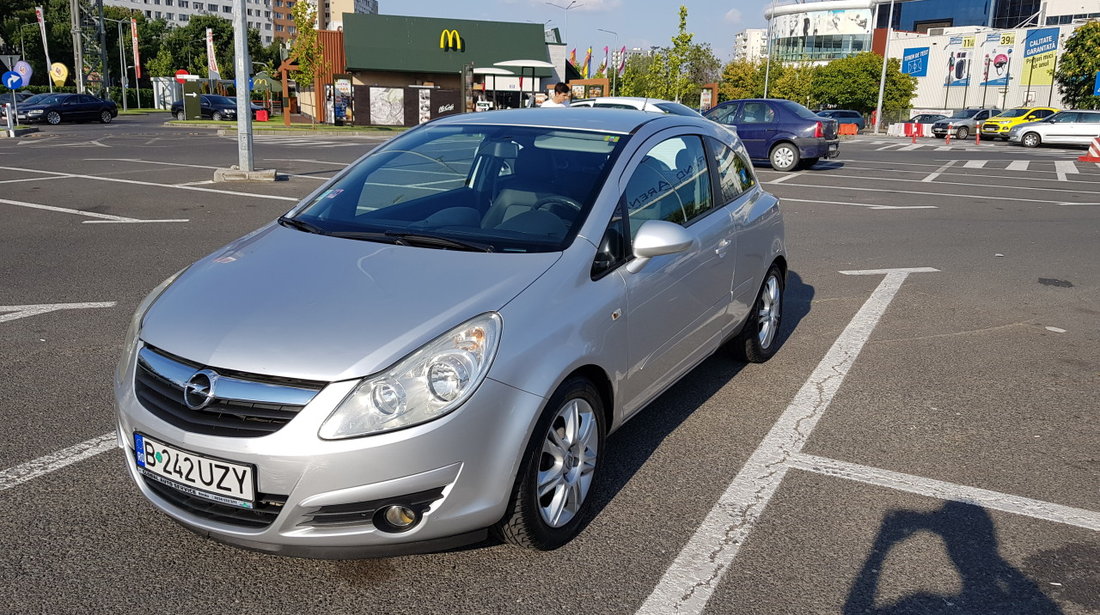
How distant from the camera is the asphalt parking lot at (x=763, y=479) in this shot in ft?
9.39

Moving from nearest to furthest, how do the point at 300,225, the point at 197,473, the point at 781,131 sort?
1. the point at 197,473
2. the point at 300,225
3. the point at 781,131

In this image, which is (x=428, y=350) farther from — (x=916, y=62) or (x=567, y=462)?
(x=916, y=62)

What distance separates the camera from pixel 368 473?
101 inches

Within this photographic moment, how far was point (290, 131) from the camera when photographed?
32094 mm

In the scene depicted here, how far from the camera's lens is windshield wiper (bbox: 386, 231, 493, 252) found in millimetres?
3402

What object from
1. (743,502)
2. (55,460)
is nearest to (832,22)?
(743,502)

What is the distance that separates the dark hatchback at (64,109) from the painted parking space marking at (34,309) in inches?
1338

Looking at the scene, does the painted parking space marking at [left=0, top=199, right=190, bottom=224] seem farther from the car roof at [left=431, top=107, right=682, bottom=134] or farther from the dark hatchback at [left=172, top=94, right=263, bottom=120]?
the dark hatchback at [left=172, top=94, right=263, bottom=120]

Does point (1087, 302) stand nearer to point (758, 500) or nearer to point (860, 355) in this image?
point (860, 355)

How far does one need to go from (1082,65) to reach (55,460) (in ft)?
225

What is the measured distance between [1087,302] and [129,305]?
297 inches

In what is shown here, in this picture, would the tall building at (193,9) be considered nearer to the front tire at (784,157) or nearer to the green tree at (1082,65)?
the green tree at (1082,65)

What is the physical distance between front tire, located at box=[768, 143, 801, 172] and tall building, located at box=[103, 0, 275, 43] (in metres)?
133

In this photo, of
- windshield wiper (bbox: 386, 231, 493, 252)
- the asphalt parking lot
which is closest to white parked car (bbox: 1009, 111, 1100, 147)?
the asphalt parking lot
